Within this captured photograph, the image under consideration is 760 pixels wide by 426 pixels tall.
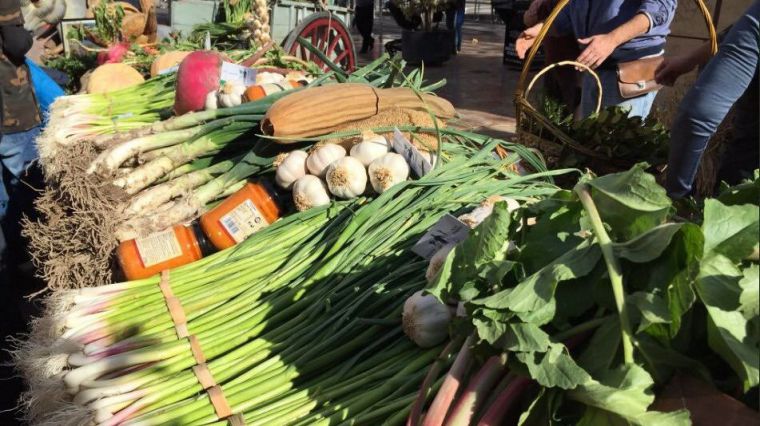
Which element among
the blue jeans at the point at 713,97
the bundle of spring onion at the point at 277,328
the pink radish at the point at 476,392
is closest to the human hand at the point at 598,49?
the blue jeans at the point at 713,97

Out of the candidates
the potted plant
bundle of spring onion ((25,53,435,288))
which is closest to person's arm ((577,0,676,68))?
bundle of spring onion ((25,53,435,288))

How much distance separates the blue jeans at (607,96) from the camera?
3324 mm

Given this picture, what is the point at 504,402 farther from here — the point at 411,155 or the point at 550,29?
the point at 550,29

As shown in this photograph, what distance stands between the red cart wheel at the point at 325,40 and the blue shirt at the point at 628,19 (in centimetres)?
274

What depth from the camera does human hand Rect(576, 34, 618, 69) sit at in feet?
9.80

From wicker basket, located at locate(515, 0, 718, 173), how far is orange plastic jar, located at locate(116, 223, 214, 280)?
1669 millimetres

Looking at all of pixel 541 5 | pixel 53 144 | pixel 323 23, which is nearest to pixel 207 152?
pixel 53 144

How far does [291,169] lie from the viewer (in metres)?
2.10

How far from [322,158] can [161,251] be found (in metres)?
0.61

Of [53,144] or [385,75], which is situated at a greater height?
[385,75]

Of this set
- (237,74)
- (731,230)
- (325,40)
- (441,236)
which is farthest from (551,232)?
(325,40)

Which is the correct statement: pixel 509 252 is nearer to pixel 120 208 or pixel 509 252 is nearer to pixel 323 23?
pixel 120 208

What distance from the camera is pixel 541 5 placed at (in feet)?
12.7

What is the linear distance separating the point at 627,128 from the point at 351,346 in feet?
6.61
